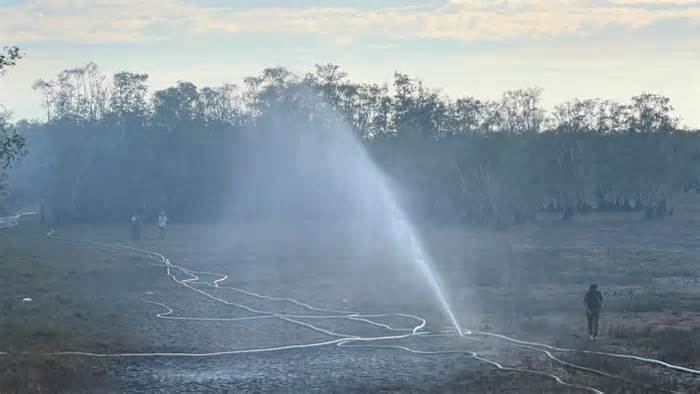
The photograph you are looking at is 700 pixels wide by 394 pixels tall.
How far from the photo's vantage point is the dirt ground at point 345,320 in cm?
1812

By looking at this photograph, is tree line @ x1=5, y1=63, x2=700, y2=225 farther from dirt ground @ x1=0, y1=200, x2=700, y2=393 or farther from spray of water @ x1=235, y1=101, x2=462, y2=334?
dirt ground @ x1=0, y1=200, x2=700, y2=393

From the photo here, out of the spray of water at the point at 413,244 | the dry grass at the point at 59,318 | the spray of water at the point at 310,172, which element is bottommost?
the dry grass at the point at 59,318

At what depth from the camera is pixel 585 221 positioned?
267 feet

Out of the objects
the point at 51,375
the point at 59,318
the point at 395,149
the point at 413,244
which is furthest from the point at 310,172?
the point at 51,375

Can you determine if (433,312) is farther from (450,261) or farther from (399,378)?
(450,261)

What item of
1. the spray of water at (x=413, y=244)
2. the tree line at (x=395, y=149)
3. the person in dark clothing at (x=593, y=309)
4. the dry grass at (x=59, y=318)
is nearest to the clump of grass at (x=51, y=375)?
the dry grass at (x=59, y=318)

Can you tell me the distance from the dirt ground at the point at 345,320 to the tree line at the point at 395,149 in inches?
1004

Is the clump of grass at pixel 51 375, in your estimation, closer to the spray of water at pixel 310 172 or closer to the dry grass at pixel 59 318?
the dry grass at pixel 59 318

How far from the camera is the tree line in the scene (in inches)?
3233

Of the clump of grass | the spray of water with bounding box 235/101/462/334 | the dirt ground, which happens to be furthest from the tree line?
the clump of grass

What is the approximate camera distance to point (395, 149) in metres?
84.4

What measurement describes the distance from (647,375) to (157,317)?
15715 millimetres

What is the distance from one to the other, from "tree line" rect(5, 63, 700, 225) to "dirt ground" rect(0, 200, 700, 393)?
25509 millimetres

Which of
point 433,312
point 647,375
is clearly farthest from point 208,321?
point 647,375
